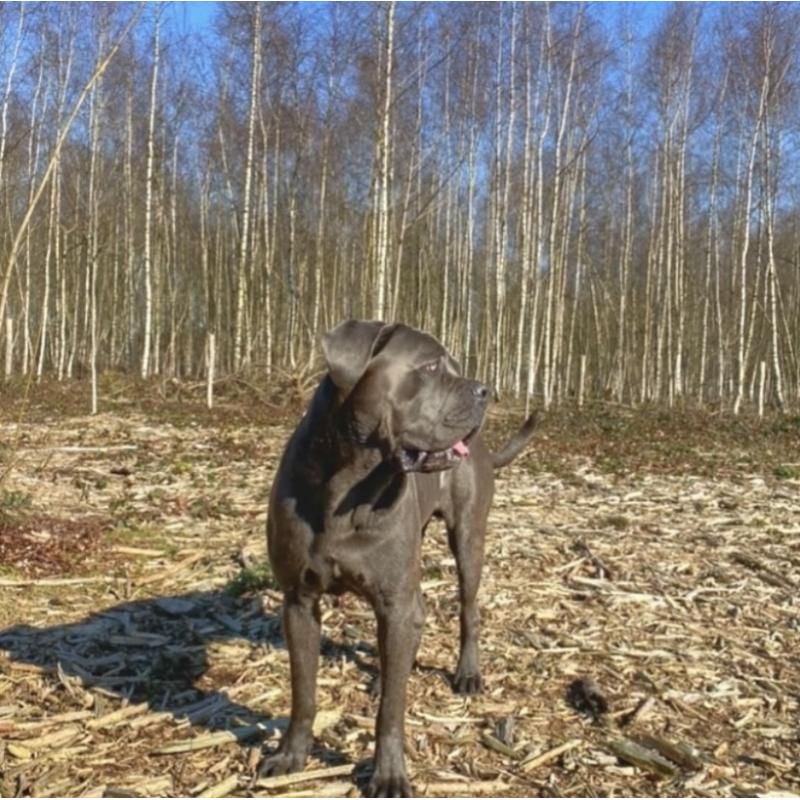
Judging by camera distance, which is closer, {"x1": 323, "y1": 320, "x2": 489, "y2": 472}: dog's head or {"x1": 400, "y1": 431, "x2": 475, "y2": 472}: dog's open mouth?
{"x1": 323, "y1": 320, "x2": 489, "y2": 472}: dog's head

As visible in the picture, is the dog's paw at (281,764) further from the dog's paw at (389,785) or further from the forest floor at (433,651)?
the dog's paw at (389,785)

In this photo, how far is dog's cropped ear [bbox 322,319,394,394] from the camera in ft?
10.6

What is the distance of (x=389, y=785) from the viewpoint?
3.31 meters

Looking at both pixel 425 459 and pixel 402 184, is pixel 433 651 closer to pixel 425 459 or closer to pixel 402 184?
pixel 425 459

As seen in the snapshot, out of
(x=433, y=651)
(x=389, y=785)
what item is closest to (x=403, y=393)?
(x=389, y=785)

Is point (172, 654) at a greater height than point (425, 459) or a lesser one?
lesser

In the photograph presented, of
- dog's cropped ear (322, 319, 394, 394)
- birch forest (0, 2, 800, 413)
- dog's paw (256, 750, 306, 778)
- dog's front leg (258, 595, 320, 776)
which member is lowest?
dog's paw (256, 750, 306, 778)

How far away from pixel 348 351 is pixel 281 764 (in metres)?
1.50

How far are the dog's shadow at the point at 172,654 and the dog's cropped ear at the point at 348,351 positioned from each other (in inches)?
57.1

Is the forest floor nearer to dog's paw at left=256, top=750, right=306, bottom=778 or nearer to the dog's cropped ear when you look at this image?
dog's paw at left=256, top=750, right=306, bottom=778

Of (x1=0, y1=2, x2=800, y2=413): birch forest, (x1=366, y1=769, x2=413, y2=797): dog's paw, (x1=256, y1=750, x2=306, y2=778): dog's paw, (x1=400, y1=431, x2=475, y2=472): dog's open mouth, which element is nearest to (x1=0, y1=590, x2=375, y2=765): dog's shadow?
(x1=256, y1=750, x2=306, y2=778): dog's paw

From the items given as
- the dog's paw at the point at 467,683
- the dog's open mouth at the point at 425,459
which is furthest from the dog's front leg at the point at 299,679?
the dog's paw at the point at 467,683

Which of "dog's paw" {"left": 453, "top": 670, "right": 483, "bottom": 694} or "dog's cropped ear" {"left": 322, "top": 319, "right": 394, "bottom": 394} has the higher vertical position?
"dog's cropped ear" {"left": 322, "top": 319, "right": 394, "bottom": 394}

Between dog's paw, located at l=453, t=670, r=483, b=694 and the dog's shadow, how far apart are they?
422 millimetres
